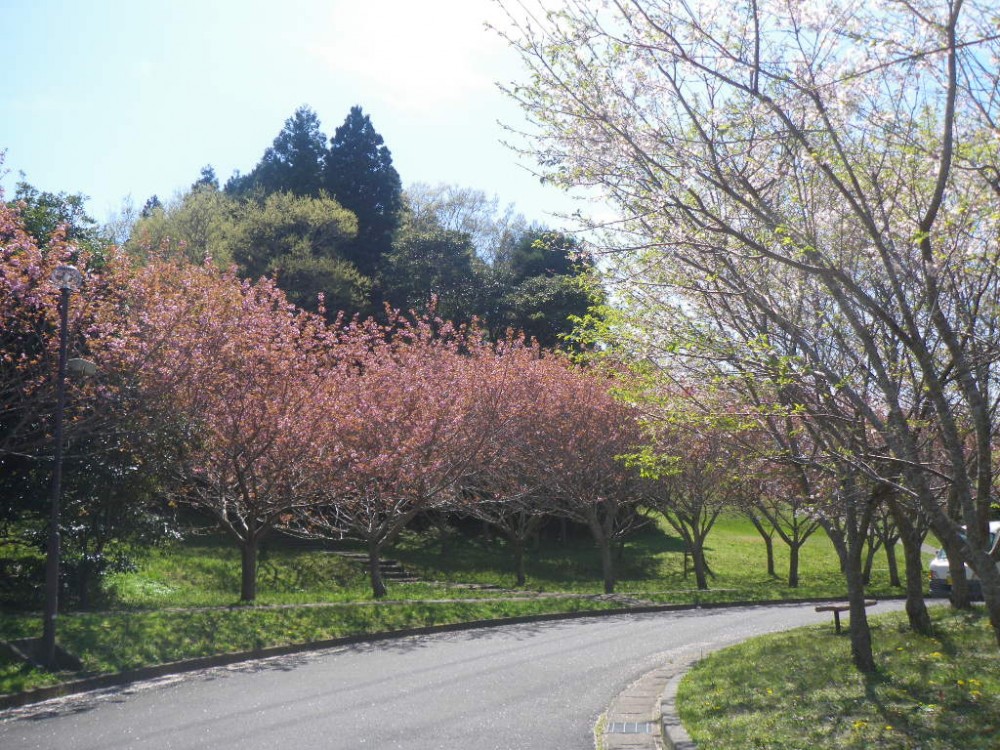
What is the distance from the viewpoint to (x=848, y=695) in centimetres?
881

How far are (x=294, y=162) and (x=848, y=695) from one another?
5094 cm

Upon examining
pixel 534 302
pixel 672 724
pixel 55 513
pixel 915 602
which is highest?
pixel 534 302

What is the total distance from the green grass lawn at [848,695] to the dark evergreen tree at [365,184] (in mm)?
37254

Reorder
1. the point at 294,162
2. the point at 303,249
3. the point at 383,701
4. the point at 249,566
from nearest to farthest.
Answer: the point at 383,701 < the point at 249,566 < the point at 303,249 < the point at 294,162

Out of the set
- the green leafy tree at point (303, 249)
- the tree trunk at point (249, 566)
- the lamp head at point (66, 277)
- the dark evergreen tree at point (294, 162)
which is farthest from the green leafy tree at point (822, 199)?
the dark evergreen tree at point (294, 162)

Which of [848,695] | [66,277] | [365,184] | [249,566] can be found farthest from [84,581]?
[365,184]

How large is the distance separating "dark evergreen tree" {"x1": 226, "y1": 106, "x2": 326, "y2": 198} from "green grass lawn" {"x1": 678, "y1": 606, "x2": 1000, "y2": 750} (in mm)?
43493

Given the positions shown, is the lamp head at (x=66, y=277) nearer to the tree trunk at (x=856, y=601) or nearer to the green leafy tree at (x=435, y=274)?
the tree trunk at (x=856, y=601)

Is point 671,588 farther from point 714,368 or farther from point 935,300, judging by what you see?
point 935,300

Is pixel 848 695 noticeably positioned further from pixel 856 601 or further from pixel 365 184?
pixel 365 184

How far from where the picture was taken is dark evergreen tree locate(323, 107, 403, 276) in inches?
1859

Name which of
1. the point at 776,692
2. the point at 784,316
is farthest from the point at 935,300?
the point at 776,692

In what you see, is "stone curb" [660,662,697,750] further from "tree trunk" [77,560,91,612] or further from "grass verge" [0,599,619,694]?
"tree trunk" [77,560,91,612]

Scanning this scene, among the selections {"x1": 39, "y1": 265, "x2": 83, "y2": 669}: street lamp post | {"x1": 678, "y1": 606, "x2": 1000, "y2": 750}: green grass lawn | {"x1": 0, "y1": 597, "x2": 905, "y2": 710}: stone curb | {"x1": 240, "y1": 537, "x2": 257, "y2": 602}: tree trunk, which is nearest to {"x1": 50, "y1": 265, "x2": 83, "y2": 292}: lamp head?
{"x1": 39, "y1": 265, "x2": 83, "y2": 669}: street lamp post
